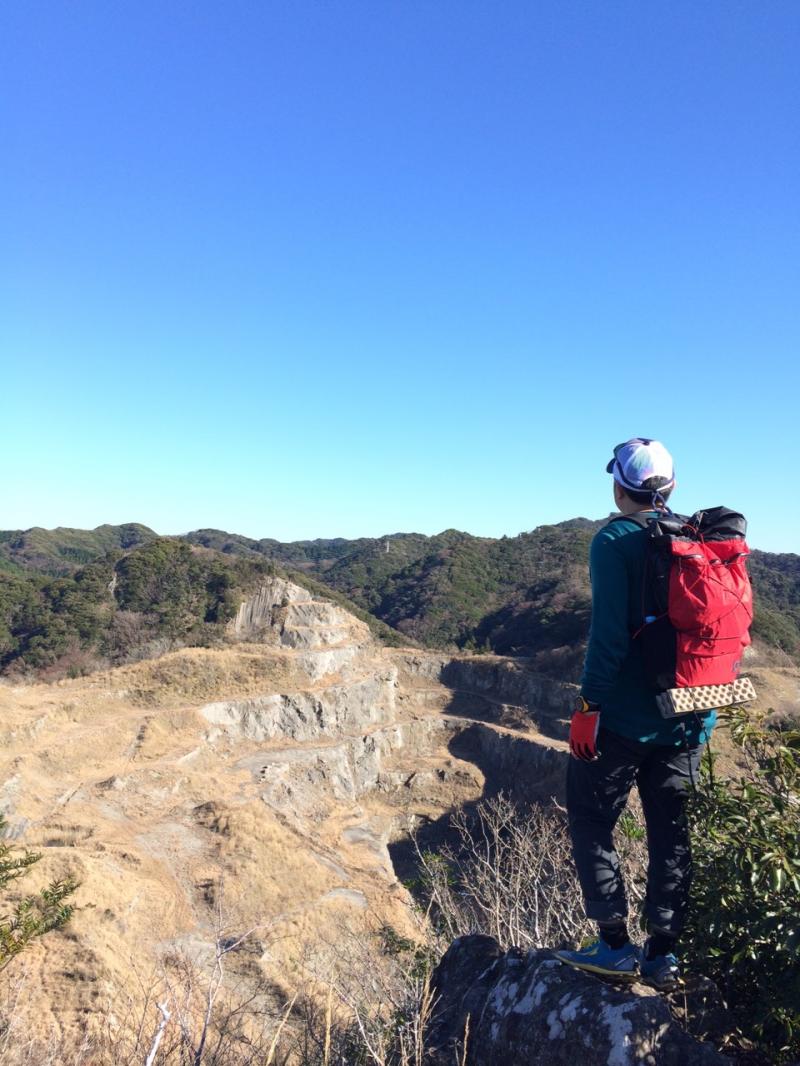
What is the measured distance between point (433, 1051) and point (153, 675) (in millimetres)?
23137

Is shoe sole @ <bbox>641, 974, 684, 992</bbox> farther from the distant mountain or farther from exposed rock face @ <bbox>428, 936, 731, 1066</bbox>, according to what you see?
the distant mountain

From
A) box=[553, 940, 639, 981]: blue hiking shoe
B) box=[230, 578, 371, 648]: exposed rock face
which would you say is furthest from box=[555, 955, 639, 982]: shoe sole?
box=[230, 578, 371, 648]: exposed rock face

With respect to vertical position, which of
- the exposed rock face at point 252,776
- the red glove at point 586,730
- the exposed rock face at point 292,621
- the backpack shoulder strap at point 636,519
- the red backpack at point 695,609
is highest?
the backpack shoulder strap at point 636,519

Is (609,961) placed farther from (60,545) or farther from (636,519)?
(60,545)

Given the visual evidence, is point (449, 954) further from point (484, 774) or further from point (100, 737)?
point (484, 774)

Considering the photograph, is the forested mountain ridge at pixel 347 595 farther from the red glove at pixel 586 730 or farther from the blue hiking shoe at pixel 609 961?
the red glove at pixel 586 730

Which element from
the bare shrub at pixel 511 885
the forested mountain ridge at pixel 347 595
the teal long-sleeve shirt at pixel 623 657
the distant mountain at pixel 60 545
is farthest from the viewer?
the distant mountain at pixel 60 545

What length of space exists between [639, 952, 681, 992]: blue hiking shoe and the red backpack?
105cm

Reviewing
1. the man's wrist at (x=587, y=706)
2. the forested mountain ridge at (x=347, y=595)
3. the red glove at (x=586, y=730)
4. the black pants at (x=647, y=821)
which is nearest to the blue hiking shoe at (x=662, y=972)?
the black pants at (x=647, y=821)

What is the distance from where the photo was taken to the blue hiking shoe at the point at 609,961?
2.35 m

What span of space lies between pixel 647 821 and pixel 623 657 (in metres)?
0.76

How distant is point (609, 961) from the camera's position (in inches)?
94.3

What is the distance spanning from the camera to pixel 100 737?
1891 centimetres

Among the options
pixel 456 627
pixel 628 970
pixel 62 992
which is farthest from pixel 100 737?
pixel 456 627
